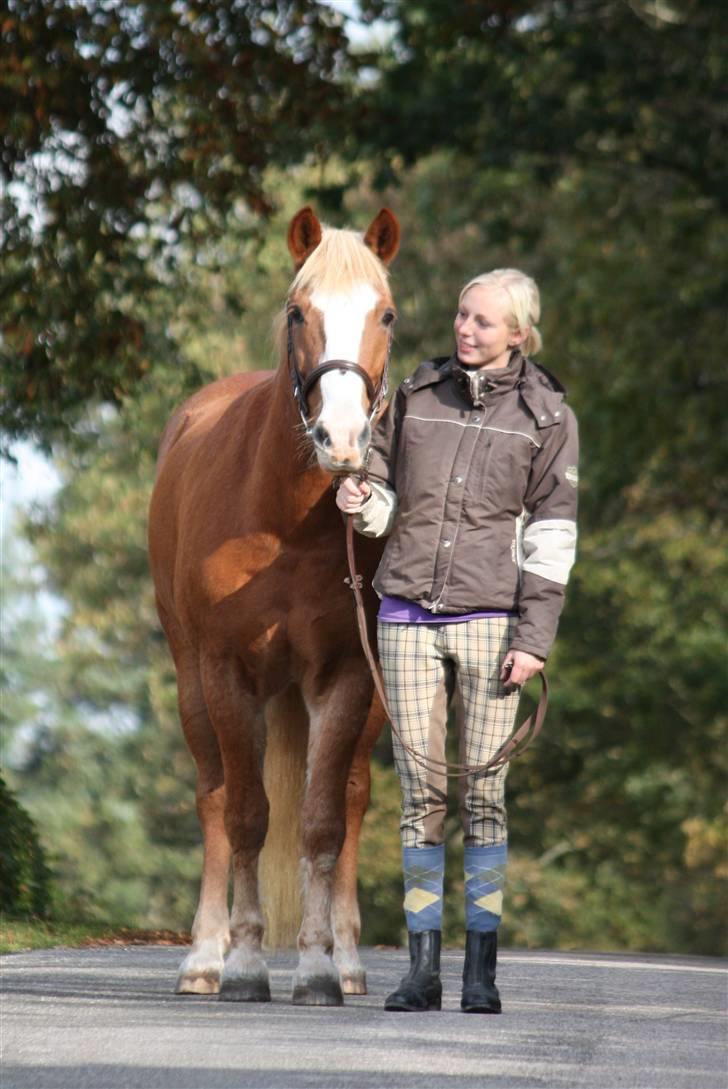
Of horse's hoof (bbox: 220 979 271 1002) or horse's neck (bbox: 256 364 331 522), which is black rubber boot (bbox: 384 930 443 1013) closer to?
horse's hoof (bbox: 220 979 271 1002)

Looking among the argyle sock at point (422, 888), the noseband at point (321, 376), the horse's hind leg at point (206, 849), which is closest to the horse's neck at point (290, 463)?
the noseband at point (321, 376)

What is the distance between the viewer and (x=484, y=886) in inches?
263

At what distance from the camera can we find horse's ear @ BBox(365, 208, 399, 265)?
705 cm

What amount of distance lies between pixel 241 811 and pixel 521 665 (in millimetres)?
1372

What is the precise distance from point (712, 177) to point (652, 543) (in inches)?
297

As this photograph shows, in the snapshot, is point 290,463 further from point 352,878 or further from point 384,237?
point 352,878

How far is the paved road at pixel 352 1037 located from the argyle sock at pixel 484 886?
0.30 m

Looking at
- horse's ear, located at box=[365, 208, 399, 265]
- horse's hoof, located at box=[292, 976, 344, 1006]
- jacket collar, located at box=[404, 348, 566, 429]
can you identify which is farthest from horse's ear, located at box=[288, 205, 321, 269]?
horse's hoof, located at box=[292, 976, 344, 1006]

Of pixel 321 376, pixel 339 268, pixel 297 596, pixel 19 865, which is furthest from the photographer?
pixel 19 865

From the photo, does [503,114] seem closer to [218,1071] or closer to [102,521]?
[218,1071]

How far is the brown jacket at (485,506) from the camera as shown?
6.49 m

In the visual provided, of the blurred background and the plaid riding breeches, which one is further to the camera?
the blurred background

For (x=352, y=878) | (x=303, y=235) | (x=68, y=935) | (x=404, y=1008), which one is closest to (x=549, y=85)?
(x=68, y=935)

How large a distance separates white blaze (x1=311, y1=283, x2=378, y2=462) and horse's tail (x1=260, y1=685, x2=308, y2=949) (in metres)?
2.03
